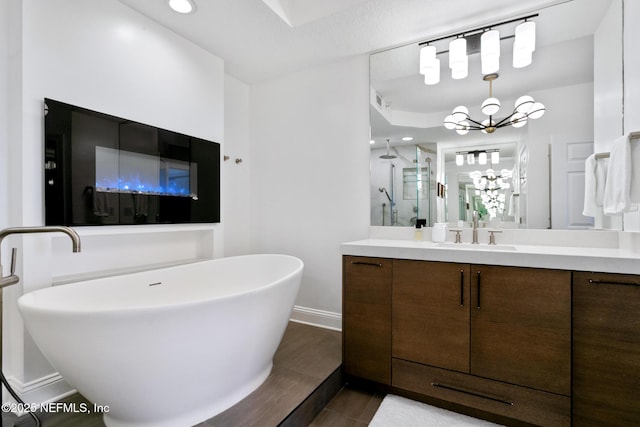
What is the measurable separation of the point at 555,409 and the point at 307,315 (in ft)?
6.34

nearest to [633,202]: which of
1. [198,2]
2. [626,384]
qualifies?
[626,384]

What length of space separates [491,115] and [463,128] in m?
0.20

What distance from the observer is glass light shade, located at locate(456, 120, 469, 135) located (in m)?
2.30

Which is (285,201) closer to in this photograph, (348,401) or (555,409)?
(348,401)

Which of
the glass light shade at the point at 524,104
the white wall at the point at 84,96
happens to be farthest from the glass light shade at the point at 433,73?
the white wall at the point at 84,96

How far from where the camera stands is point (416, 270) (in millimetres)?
1830

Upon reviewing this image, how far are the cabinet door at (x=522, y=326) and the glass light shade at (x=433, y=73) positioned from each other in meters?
1.54

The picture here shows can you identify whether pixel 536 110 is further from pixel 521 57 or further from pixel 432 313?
pixel 432 313

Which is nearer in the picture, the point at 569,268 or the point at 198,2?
the point at 569,268

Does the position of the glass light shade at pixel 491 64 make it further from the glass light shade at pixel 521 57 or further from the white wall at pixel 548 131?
the white wall at pixel 548 131

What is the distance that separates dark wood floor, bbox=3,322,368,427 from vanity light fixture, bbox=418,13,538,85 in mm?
2325

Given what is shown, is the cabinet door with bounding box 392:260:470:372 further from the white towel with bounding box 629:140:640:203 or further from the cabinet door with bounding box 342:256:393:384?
the white towel with bounding box 629:140:640:203

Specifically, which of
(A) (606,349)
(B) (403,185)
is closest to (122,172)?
(B) (403,185)

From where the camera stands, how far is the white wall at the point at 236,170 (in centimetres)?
310
